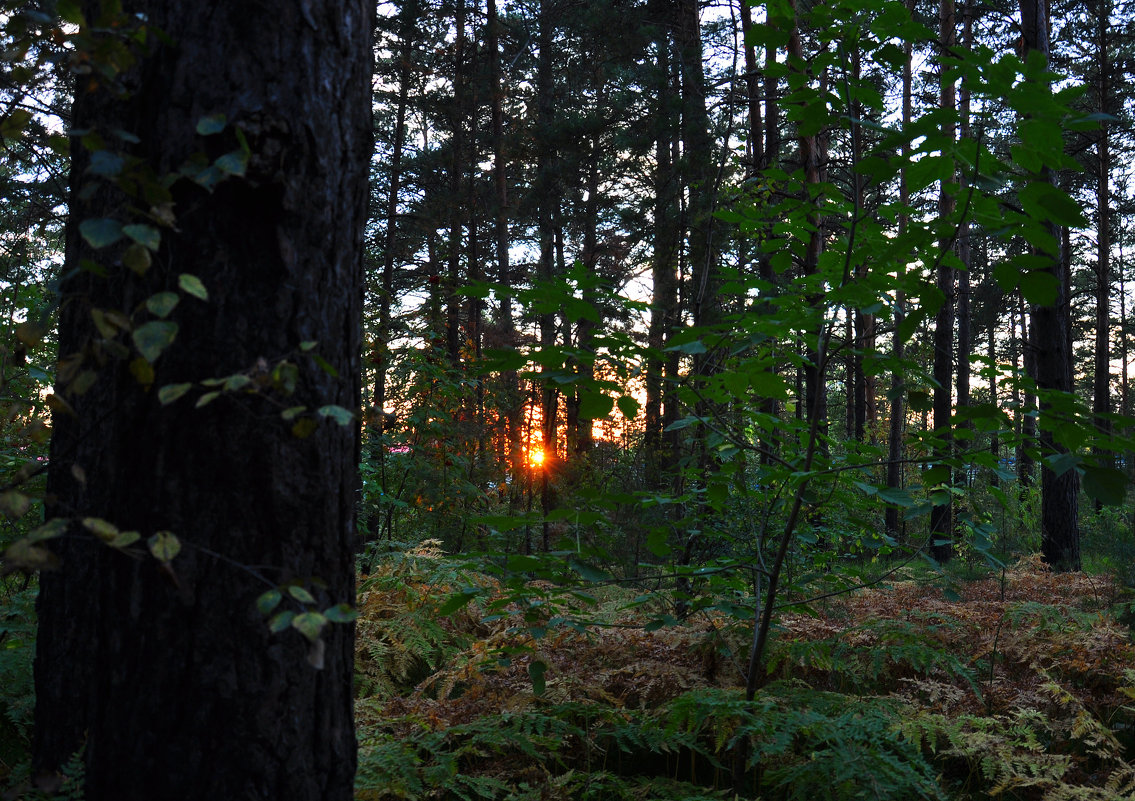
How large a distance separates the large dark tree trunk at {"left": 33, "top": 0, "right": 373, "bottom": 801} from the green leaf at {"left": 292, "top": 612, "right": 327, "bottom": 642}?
24cm

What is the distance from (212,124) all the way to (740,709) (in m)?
2.22

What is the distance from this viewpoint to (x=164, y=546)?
3.46 ft

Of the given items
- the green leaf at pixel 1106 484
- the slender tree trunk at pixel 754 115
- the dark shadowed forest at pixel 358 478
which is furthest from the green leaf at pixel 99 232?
the slender tree trunk at pixel 754 115

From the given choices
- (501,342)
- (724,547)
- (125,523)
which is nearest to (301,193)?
(125,523)

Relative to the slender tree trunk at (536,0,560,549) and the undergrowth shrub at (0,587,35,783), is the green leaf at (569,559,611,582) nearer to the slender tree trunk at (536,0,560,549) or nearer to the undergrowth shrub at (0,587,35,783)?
the undergrowth shrub at (0,587,35,783)

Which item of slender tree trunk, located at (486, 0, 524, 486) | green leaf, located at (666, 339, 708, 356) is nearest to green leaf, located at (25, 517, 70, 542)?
A: green leaf, located at (666, 339, 708, 356)

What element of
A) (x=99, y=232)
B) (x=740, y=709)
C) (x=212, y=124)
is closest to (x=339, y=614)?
(x=99, y=232)

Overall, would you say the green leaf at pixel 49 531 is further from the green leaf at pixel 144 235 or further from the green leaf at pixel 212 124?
Answer: the green leaf at pixel 212 124

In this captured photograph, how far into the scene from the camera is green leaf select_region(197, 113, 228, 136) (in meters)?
1.19

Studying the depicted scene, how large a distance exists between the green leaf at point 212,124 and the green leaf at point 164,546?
68 centimetres

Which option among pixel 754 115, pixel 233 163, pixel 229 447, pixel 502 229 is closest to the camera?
pixel 233 163

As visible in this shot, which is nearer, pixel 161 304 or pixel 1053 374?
pixel 161 304

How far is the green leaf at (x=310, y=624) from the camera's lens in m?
1.02

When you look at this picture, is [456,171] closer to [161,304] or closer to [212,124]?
[212,124]
